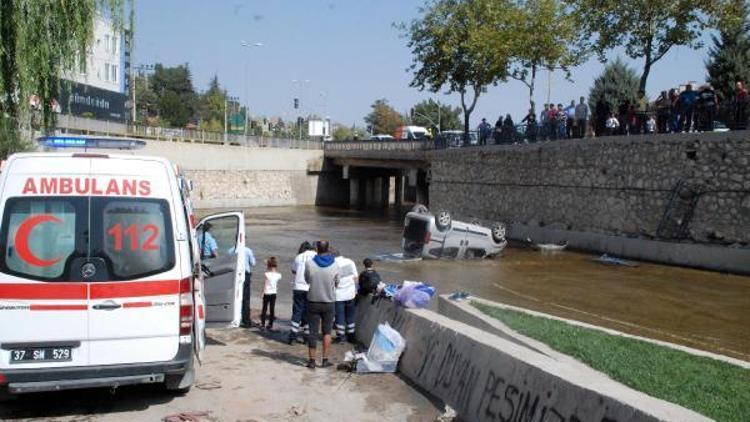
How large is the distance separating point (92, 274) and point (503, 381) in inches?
159

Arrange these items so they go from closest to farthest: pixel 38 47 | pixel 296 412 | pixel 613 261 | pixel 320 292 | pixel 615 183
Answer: pixel 296 412 < pixel 320 292 < pixel 38 47 < pixel 613 261 < pixel 615 183

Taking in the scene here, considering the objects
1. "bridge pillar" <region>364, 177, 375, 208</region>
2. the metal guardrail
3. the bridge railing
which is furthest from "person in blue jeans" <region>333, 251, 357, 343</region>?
"bridge pillar" <region>364, 177, 375, 208</region>

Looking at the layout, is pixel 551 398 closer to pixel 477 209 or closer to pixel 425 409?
pixel 425 409

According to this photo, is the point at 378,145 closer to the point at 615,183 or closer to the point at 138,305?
the point at 615,183

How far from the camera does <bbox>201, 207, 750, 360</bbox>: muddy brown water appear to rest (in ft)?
47.9

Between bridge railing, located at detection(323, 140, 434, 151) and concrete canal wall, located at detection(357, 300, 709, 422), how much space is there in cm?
3966

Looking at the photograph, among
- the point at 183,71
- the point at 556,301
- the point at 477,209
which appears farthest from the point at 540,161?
the point at 183,71

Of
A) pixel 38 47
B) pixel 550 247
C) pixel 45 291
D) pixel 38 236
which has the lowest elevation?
pixel 550 247

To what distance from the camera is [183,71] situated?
Answer: 534 feet

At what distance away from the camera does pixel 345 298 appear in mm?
11461

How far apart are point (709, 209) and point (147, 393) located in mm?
18265

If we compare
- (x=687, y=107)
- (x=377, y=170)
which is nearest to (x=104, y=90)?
(x=377, y=170)

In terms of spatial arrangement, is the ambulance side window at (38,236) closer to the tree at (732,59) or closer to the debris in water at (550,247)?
the debris in water at (550,247)

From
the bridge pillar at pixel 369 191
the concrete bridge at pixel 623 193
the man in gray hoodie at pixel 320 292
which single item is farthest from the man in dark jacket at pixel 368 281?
the bridge pillar at pixel 369 191
